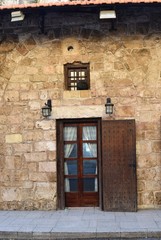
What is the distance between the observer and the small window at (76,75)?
836 cm

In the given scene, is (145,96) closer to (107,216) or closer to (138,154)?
(138,154)

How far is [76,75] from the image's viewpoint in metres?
8.41

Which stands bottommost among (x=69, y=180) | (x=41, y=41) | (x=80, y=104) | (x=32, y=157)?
(x=69, y=180)

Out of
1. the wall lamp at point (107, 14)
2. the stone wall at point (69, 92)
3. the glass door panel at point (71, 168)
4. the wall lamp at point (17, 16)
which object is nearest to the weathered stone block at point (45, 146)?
the stone wall at point (69, 92)

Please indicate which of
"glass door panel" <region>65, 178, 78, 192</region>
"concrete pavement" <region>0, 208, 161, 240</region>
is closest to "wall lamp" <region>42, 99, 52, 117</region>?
"glass door panel" <region>65, 178, 78, 192</region>

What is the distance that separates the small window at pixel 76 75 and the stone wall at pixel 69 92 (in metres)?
0.16

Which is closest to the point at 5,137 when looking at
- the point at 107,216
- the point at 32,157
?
the point at 32,157

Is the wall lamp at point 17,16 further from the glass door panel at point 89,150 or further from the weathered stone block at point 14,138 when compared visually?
the glass door panel at point 89,150

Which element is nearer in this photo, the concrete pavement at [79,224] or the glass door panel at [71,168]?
the concrete pavement at [79,224]

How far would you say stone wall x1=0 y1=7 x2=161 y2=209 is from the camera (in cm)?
809

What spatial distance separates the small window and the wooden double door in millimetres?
850

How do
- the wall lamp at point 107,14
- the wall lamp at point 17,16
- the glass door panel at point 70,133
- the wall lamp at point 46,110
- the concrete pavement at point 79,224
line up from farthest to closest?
the glass door panel at point 70,133
the wall lamp at point 46,110
the wall lamp at point 17,16
the wall lamp at point 107,14
the concrete pavement at point 79,224

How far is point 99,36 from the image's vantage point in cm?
829

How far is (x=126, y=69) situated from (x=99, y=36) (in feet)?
3.35
